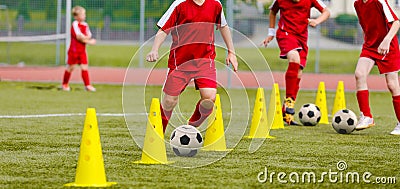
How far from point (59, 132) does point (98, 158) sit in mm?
3680

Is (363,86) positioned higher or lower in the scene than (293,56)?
lower

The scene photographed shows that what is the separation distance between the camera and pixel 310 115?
10953 mm

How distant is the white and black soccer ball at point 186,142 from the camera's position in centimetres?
757

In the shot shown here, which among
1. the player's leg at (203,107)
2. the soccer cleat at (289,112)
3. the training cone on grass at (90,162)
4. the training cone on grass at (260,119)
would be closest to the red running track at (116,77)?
the soccer cleat at (289,112)

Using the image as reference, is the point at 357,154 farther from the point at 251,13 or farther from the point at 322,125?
the point at 251,13

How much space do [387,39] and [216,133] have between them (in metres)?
2.72

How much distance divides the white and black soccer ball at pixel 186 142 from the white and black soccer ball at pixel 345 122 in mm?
2869

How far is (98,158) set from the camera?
6.00m

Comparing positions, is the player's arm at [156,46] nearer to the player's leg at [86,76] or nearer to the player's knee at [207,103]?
the player's knee at [207,103]

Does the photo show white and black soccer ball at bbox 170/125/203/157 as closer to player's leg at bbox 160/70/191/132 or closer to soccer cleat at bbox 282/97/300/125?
player's leg at bbox 160/70/191/132

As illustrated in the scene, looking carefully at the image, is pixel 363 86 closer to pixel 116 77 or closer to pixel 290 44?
pixel 290 44

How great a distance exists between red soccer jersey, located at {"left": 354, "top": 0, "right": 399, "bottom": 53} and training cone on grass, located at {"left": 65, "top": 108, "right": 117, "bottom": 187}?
5031mm

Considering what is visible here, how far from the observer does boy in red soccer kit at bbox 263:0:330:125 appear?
1119 centimetres

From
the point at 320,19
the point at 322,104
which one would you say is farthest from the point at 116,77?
the point at 320,19
